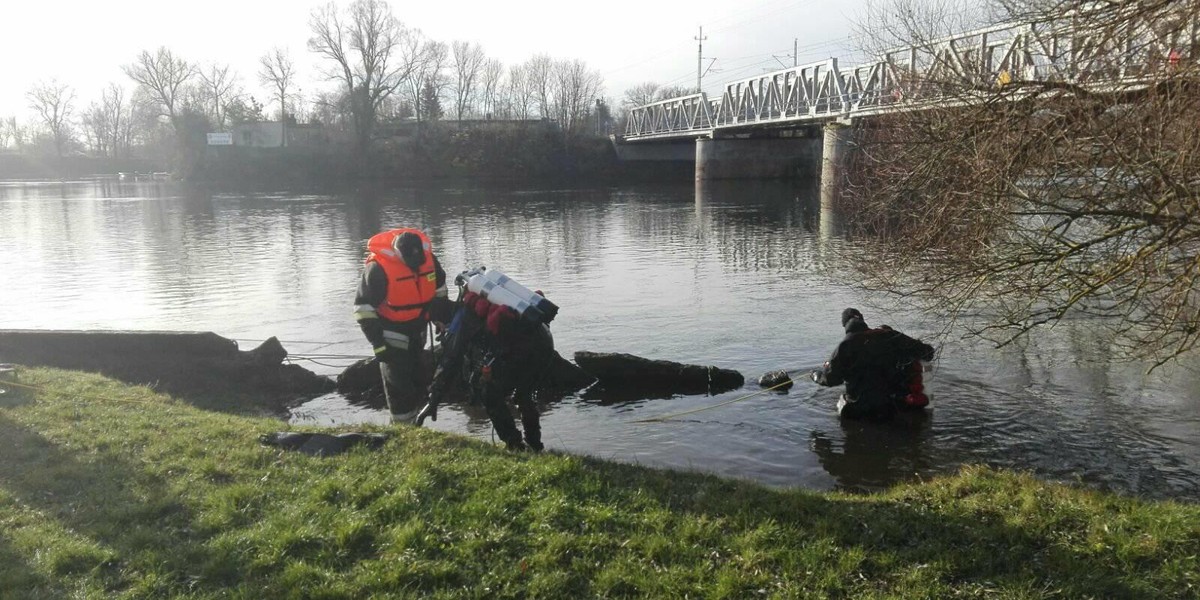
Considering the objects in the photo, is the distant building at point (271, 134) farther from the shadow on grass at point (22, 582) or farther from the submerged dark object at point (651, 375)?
the shadow on grass at point (22, 582)

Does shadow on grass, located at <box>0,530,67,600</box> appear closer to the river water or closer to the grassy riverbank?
the grassy riverbank

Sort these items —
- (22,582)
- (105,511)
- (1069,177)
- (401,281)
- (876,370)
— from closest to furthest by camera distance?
(22,582), (105,511), (1069,177), (401,281), (876,370)

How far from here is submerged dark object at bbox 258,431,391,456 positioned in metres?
7.60

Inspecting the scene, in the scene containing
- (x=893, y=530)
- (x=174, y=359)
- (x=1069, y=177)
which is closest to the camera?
(x=893, y=530)

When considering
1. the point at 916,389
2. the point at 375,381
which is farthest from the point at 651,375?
the point at 375,381

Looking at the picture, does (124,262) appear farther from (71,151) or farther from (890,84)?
(71,151)

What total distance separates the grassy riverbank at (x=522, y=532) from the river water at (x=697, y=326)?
2.64 meters

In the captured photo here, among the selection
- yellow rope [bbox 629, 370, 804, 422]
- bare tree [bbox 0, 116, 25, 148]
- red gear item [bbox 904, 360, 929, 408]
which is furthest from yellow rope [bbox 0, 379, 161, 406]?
bare tree [bbox 0, 116, 25, 148]

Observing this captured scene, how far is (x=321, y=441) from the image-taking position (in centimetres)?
775

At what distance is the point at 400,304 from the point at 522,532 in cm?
428

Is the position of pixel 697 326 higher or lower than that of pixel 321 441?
lower

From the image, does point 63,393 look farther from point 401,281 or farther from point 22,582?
point 22,582

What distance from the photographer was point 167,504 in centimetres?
614

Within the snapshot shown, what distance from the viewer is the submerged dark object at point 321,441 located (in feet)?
24.9
